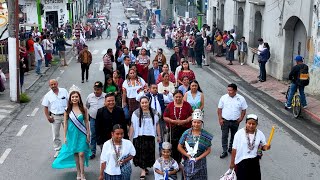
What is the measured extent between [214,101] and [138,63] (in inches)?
111

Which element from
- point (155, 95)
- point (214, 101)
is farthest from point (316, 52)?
point (155, 95)

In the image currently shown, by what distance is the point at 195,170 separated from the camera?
7930 mm

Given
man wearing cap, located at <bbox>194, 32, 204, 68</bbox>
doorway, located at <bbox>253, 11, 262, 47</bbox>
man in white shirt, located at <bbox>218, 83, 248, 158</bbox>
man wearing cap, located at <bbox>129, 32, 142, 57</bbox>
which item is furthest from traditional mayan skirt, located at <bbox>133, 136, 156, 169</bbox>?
doorway, located at <bbox>253, 11, 262, 47</bbox>

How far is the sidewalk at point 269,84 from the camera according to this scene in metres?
15.4

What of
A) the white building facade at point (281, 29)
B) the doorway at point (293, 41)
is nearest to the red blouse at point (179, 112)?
the white building facade at point (281, 29)

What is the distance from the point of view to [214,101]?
1695 centimetres

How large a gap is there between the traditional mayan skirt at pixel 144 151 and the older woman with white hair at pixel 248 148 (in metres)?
1.93

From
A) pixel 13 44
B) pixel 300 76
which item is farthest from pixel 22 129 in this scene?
pixel 300 76

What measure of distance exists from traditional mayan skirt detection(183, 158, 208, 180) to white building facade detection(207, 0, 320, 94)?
10.4m

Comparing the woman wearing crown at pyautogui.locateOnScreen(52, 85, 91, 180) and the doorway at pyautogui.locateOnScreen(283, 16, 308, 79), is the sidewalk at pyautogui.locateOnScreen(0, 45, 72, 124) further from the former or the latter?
the doorway at pyautogui.locateOnScreen(283, 16, 308, 79)

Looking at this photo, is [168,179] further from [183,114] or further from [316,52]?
[316,52]

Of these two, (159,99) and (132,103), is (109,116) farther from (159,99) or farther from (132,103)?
(132,103)

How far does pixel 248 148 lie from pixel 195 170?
2.79 feet

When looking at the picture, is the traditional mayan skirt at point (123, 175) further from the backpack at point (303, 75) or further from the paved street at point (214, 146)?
the backpack at point (303, 75)
